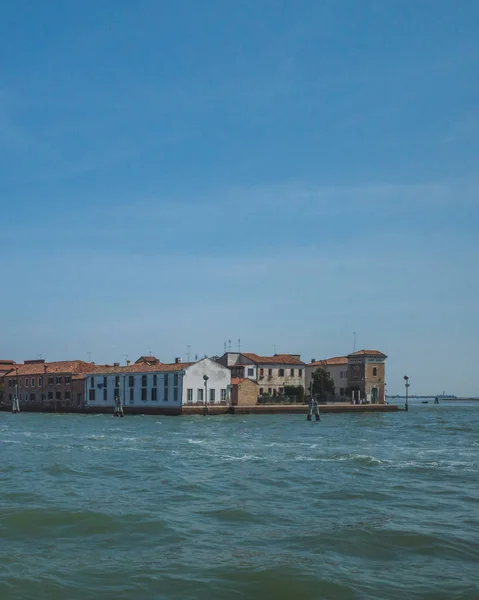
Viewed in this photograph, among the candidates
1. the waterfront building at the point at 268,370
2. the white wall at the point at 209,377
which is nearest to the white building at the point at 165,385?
the white wall at the point at 209,377

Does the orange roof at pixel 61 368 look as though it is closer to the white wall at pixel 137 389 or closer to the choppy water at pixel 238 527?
the white wall at pixel 137 389

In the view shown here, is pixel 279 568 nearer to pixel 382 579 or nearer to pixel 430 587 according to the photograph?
pixel 382 579

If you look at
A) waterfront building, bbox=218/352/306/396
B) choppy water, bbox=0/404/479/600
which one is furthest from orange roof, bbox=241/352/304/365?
choppy water, bbox=0/404/479/600

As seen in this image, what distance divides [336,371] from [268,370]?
9971 millimetres

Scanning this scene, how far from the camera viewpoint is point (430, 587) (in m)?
9.30

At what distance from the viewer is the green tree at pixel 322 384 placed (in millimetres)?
81562

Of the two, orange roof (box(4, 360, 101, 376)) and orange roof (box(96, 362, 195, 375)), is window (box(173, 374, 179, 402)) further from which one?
orange roof (box(4, 360, 101, 376))

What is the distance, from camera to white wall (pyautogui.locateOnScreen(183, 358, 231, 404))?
2534 inches

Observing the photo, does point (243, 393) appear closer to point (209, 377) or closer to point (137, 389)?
point (209, 377)

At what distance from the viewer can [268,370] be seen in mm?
80125


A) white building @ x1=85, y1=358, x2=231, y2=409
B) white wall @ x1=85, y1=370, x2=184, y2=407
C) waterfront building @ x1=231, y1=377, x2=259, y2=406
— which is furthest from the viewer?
waterfront building @ x1=231, y1=377, x2=259, y2=406

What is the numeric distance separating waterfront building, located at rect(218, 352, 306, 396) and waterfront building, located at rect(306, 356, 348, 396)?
4.39 metres

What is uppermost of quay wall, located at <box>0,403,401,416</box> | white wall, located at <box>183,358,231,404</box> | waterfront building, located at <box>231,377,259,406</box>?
white wall, located at <box>183,358,231,404</box>

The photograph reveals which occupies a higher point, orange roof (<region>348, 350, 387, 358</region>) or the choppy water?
orange roof (<region>348, 350, 387, 358</region>)
